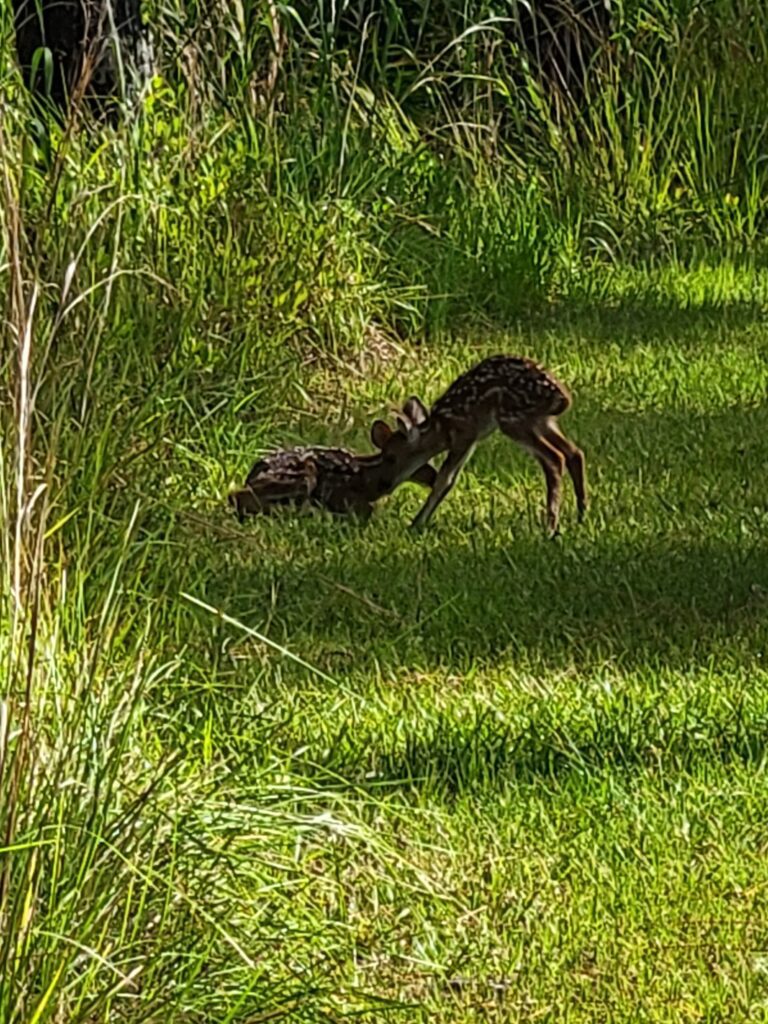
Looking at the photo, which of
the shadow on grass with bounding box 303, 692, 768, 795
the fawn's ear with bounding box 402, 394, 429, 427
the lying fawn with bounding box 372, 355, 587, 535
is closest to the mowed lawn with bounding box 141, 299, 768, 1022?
the shadow on grass with bounding box 303, 692, 768, 795

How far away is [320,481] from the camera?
6.46 m

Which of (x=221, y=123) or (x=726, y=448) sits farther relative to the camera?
(x=221, y=123)

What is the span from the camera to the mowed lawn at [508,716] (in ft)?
12.4

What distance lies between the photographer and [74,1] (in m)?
8.62

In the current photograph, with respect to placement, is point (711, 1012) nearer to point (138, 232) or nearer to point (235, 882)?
point (235, 882)

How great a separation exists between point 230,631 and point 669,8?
21.5 ft

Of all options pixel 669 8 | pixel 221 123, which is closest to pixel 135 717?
pixel 221 123

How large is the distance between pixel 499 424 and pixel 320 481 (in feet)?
1.83

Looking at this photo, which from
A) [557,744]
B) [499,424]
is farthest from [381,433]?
[557,744]

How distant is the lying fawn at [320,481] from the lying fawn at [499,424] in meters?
0.06

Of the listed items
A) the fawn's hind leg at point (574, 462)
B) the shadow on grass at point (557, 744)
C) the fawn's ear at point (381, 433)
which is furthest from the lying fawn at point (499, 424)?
the shadow on grass at point (557, 744)

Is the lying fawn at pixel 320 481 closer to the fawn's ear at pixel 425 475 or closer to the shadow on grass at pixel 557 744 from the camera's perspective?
the fawn's ear at pixel 425 475

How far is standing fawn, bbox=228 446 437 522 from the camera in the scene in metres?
6.39

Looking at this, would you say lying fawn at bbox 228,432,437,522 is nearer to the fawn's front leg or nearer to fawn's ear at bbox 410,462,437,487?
fawn's ear at bbox 410,462,437,487
